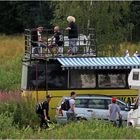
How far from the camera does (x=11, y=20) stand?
7638 centimetres

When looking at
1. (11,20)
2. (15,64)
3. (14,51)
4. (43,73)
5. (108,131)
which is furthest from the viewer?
(11,20)

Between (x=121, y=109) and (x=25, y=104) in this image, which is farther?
(x=121, y=109)

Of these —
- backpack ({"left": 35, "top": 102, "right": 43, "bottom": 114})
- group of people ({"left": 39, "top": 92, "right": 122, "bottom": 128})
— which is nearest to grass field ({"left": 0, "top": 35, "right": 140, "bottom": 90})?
backpack ({"left": 35, "top": 102, "right": 43, "bottom": 114})

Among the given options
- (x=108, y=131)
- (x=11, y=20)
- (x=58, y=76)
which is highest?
(x=11, y=20)

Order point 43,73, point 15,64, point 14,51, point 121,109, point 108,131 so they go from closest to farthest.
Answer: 1. point 108,131
2. point 121,109
3. point 43,73
4. point 15,64
5. point 14,51

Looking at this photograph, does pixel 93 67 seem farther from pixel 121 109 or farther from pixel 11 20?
pixel 11 20

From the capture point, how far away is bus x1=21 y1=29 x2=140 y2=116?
2622cm

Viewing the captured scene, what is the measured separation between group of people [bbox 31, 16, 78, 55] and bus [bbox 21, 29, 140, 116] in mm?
195

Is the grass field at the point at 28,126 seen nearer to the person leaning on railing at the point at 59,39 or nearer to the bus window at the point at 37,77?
the bus window at the point at 37,77

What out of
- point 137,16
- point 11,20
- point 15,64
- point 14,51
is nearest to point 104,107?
point 15,64

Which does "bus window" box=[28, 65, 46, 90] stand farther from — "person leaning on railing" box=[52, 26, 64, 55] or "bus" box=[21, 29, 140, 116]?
"person leaning on railing" box=[52, 26, 64, 55]

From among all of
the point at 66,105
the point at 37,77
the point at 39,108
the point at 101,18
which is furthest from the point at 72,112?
the point at 101,18

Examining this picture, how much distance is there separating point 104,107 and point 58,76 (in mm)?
3365

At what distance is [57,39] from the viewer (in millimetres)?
27531
